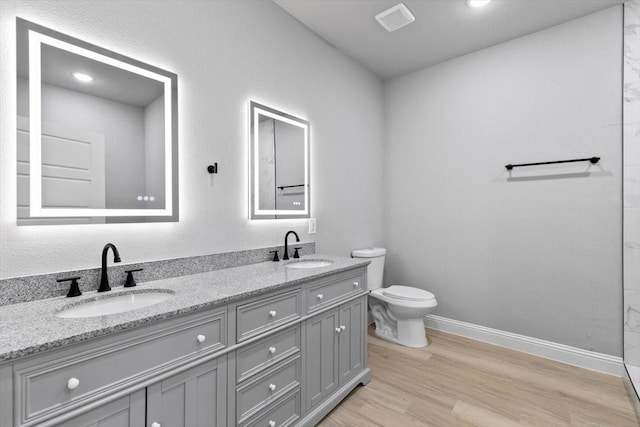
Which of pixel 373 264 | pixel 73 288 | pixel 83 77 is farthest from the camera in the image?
pixel 373 264

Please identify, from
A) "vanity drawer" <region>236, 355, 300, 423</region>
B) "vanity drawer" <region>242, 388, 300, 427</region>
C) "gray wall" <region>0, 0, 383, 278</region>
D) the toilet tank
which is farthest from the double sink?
the toilet tank

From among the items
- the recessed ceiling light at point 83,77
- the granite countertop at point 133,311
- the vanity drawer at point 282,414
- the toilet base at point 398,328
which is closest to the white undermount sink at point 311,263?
the granite countertop at point 133,311

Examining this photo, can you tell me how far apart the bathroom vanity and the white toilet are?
82cm

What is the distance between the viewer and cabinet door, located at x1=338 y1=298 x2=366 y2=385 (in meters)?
→ 1.82

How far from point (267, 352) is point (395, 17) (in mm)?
2405

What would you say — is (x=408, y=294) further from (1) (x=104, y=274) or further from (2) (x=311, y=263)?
(1) (x=104, y=274)

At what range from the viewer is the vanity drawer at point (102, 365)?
751 mm

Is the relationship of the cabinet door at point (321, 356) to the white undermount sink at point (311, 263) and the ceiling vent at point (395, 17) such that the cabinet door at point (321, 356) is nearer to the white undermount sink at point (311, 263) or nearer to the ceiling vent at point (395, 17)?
the white undermount sink at point (311, 263)

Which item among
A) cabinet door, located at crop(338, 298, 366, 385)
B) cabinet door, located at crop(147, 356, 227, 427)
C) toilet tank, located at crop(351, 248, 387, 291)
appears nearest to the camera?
cabinet door, located at crop(147, 356, 227, 427)

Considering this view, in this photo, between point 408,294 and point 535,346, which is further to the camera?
point 408,294

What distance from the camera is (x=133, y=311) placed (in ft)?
3.23

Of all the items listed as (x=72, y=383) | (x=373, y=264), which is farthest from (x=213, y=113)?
(x=373, y=264)

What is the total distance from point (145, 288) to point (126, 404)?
0.51 m

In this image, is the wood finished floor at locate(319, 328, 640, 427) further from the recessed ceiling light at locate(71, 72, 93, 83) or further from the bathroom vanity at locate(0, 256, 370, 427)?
the recessed ceiling light at locate(71, 72, 93, 83)
